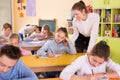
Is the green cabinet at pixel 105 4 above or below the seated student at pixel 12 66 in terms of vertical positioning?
above

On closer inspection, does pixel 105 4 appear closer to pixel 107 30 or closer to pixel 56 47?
pixel 107 30

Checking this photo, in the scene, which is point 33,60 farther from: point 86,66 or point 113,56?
point 113,56

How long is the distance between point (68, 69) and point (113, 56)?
3.33 m

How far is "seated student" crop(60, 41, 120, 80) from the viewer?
6.81 ft

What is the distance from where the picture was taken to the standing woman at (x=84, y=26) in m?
3.14

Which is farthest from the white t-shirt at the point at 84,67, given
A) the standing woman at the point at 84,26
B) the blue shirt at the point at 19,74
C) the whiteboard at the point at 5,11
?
the whiteboard at the point at 5,11

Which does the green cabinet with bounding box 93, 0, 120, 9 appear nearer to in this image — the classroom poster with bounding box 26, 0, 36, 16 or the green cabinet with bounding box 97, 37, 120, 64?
the green cabinet with bounding box 97, 37, 120, 64

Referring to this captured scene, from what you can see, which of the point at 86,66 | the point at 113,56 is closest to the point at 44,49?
the point at 86,66

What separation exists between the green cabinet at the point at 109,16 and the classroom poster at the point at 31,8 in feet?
7.65

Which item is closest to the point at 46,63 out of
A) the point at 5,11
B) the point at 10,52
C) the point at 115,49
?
the point at 10,52

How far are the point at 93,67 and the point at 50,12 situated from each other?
509 centimetres

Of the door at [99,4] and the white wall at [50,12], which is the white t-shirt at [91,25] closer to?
the door at [99,4]

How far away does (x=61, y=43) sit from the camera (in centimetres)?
349

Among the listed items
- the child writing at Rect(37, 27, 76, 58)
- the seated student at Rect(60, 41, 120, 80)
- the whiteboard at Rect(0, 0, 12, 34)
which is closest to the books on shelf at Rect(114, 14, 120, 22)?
the child writing at Rect(37, 27, 76, 58)
